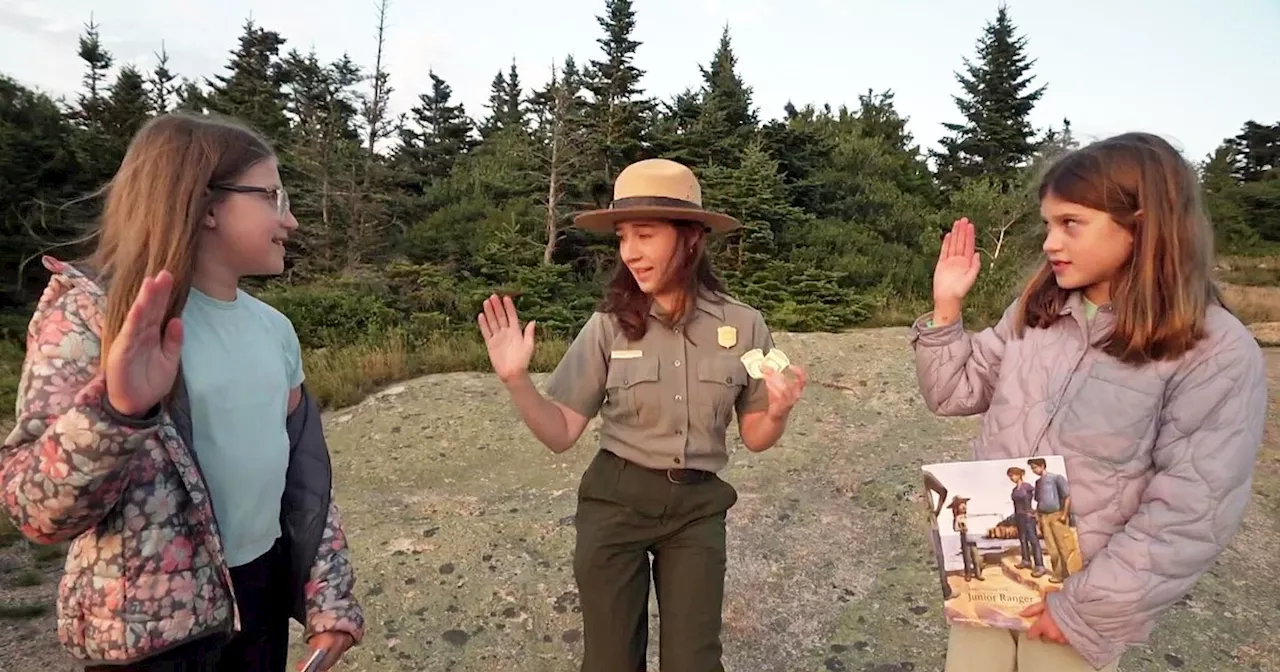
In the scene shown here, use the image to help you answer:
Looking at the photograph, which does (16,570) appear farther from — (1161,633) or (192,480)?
(1161,633)

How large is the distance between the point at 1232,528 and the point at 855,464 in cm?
430

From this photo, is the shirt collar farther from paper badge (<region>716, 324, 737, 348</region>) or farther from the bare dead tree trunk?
the bare dead tree trunk

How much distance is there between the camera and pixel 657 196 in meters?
2.38

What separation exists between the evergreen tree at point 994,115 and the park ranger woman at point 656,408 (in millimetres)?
28880

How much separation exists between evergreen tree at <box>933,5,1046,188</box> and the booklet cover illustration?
29.2 metres

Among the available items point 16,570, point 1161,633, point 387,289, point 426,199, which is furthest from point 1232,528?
point 426,199

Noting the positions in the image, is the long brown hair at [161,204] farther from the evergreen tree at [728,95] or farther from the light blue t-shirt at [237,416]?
the evergreen tree at [728,95]

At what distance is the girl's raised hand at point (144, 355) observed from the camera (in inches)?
50.5

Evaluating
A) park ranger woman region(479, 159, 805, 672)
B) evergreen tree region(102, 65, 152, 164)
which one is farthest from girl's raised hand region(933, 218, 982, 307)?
evergreen tree region(102, 65, 152, 164)

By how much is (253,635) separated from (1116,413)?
218 cm

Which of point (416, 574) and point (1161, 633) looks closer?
point (1161, 633)

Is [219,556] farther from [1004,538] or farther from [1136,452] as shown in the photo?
[1136,452]

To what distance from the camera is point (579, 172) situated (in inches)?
849

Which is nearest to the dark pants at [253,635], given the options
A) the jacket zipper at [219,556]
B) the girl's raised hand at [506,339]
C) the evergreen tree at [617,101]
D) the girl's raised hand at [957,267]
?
the jacket zipper at [219,556]
